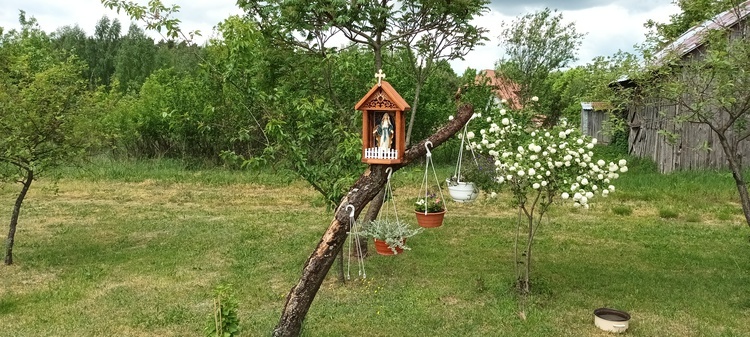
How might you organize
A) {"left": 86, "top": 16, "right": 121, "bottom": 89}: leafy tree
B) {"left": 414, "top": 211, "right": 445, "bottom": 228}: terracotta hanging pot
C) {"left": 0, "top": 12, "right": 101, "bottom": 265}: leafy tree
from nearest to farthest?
1. {"left": 414, "top": 211, "right": 445, "bottom": 228}: terracotta hanging pot
2. {"left": 0, "top": 12, "right": 101, "bottom": 265}: leafy tree
3. {"left": 86, "top": 16, "right": 121, "bottom": 89}: leafy tree

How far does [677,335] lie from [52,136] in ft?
25.9

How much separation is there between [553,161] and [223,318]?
328cm

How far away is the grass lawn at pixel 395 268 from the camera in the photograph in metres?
5.79

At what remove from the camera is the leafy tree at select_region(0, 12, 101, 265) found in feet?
24.6

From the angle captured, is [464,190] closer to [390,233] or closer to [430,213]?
[430,213]

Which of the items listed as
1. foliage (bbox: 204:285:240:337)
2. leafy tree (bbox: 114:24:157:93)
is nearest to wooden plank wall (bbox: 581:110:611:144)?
foliage (bbox: 204:285:240:337)

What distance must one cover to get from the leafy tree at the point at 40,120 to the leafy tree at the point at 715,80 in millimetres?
7217

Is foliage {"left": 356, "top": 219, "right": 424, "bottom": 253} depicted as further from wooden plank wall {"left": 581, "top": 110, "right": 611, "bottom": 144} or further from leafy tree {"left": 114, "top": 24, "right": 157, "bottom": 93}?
leafy tree {"left": 114, "top": 24, "right": 157, "bottom": 93}

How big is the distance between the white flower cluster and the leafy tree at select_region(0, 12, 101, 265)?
5604 millimetres

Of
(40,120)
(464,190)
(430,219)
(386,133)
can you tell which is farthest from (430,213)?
(40,120)

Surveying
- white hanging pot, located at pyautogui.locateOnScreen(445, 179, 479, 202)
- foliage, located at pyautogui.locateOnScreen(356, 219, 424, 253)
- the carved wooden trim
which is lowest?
foliage, located at pyautogui.locateOnScreen(356, 219, 424, 253)

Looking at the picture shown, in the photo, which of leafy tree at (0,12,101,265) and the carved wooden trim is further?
leafy tree at (0,12,101,265)

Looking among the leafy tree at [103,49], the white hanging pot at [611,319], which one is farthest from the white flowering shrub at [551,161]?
the leafy tree at [103,49]

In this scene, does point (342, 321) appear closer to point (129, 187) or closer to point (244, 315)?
point (244, 315)
